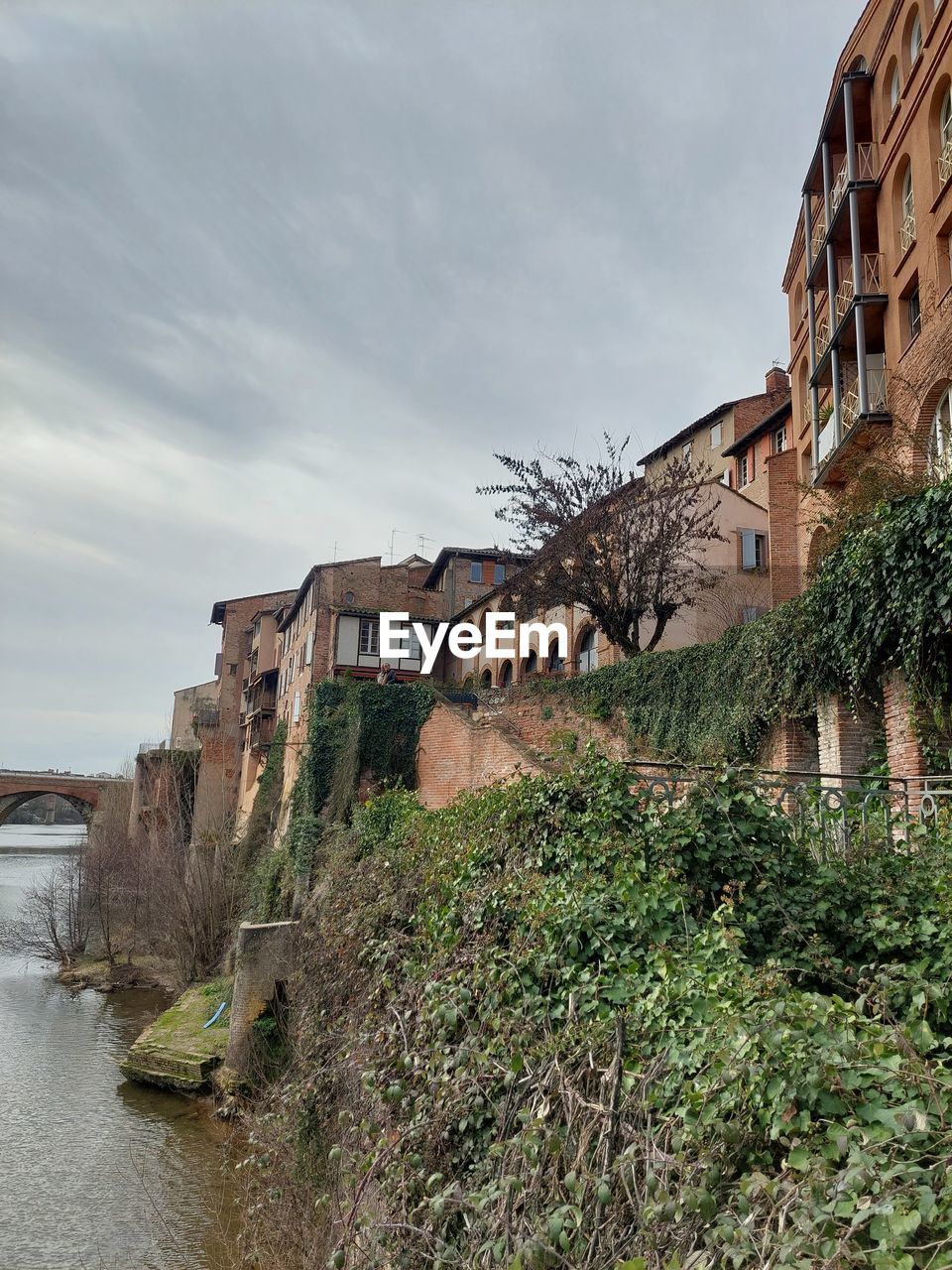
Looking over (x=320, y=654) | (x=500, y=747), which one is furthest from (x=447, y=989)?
(x=320, y=654)

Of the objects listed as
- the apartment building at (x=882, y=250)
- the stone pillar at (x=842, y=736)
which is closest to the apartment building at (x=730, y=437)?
the apartment building at (x=882, y=250)

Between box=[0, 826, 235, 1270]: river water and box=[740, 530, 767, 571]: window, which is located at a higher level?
box=[740, 530, 767, 571]: window

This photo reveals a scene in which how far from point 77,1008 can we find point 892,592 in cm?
2482

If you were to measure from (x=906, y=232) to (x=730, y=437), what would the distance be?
20989 millimetres

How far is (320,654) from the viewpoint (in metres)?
38.6

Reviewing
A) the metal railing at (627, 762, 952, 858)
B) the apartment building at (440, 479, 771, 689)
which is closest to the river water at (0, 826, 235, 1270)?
the metal railing at (627, 762, 952, 858)

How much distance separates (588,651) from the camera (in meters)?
33.2

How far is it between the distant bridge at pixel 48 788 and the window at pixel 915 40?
60394 mm

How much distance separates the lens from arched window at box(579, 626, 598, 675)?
1280 inches

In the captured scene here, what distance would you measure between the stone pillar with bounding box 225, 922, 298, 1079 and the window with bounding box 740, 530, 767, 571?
61.9 ft

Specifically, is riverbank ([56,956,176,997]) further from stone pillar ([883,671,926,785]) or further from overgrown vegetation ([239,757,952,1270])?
stone pillar ([883,671,926,785])

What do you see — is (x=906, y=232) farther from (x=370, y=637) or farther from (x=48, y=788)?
(x=48, y=788)

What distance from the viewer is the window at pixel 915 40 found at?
18.9 metres

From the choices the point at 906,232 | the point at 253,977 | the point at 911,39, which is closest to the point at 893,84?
the point at 911,39
